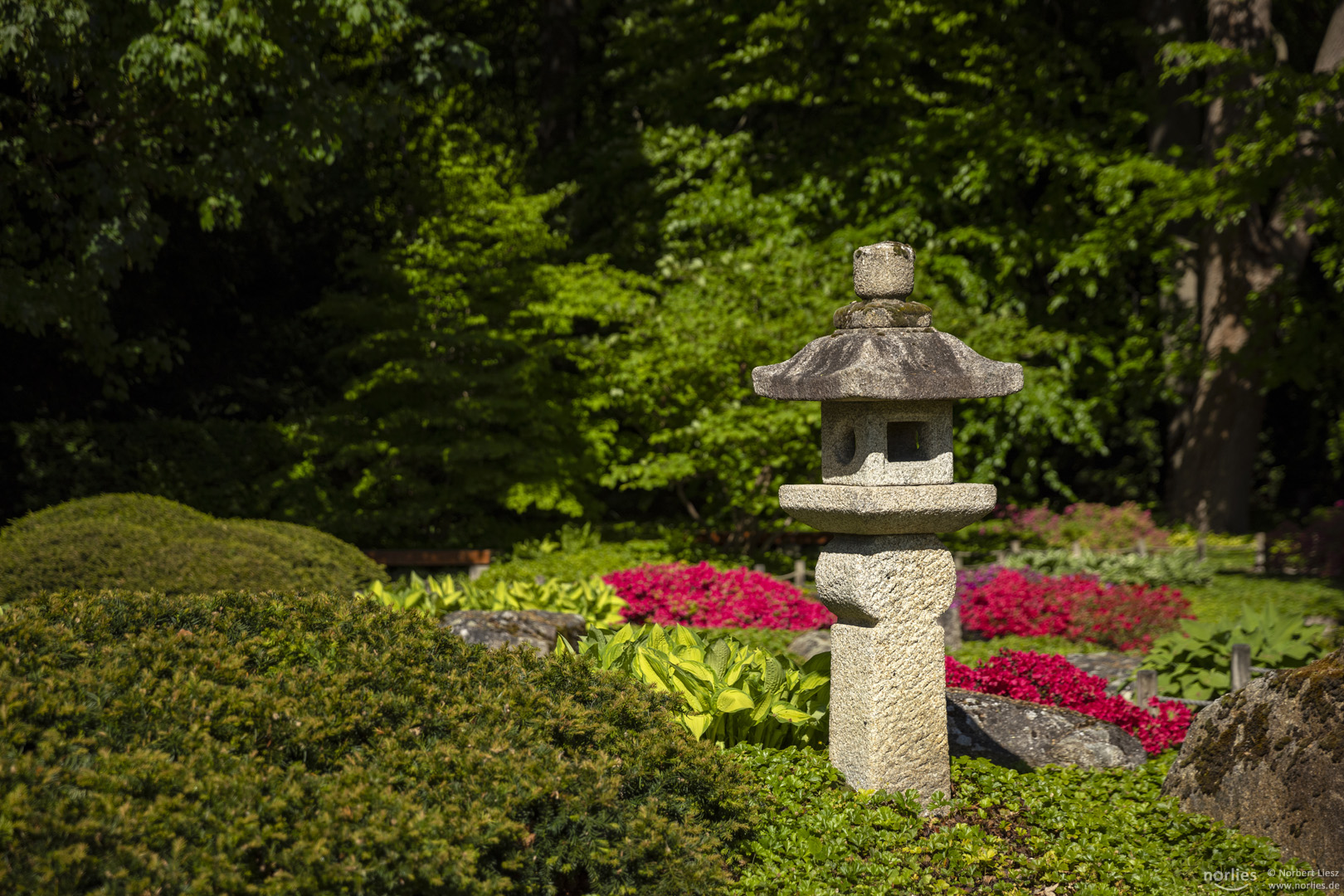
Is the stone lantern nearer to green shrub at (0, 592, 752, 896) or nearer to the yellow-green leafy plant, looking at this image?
green shrub at (0, 592, 752, 896)

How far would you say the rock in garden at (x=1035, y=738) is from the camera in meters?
5.15

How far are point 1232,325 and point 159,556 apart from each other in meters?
13.6

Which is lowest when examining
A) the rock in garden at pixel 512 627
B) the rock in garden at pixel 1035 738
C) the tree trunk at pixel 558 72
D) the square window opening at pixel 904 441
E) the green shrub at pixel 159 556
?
the rock in garden at pixel 1035 738

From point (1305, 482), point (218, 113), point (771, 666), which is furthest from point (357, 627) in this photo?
point (1305, 482)

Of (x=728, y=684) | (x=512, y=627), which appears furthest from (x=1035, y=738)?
(x=512, y=627)

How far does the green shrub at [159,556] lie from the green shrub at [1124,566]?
7842 mm

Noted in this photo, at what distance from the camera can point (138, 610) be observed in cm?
364

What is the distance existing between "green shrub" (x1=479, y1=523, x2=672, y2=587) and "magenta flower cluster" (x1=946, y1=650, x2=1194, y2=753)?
13.6 ft

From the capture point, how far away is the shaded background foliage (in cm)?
946

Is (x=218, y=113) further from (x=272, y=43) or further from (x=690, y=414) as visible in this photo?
(x=690, y=414)

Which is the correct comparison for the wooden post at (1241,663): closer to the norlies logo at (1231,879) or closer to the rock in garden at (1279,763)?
the rock in garden at (1279,763)

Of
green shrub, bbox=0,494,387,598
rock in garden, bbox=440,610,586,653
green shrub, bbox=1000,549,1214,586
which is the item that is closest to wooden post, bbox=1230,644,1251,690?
rock in garden, bbox=440,610,586,653

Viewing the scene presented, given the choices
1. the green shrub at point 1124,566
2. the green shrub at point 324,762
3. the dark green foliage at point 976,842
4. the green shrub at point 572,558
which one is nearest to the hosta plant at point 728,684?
the dark green foliage at point 976,842

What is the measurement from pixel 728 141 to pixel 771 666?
1050cm
